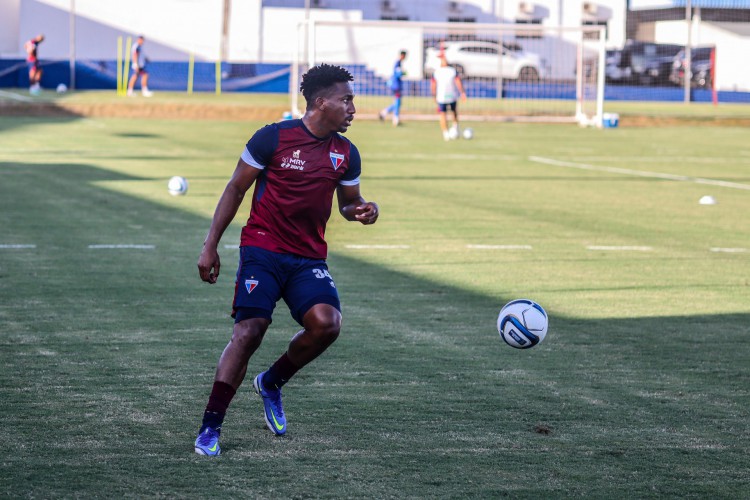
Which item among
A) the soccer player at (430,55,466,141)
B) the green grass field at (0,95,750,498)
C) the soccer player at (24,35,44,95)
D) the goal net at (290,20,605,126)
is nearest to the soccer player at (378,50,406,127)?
the goal net at (290,20,605,126)

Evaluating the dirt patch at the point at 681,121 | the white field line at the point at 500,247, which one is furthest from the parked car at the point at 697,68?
the white field line at the point at 500,247

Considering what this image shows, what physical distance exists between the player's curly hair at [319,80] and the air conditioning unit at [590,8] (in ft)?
209

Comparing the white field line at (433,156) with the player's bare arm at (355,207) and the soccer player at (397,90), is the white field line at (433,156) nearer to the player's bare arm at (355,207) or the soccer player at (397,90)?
the soccer player at (397,90)

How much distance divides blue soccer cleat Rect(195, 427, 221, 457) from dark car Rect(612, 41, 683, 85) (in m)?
56.7

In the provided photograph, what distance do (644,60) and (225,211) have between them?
189 feet

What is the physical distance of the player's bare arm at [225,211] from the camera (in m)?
6.37

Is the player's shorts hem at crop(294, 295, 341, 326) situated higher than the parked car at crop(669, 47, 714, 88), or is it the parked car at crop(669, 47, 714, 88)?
the parked car at crop(669, 47, 714, 88)

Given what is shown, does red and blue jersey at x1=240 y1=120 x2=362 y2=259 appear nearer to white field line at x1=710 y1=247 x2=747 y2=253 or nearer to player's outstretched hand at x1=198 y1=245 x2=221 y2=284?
player's outstretched hand at x1=198 y1=245 x2=221 y2=284

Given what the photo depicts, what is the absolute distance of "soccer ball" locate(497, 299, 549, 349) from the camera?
8195 millimetres

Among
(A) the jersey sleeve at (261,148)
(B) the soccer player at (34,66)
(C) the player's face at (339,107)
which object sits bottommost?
(A) the jersey sleeve at (261,148)

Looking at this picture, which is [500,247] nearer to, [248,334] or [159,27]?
[248,334]

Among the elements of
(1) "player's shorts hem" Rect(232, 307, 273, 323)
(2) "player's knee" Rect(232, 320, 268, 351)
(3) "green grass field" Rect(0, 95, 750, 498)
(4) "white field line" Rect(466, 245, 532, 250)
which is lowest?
(3) "green grass field" Rect(0, 95, 750, 498)

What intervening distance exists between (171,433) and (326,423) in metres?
0.83

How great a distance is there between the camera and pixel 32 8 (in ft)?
186
